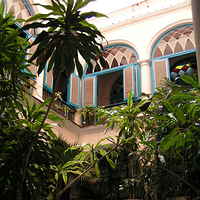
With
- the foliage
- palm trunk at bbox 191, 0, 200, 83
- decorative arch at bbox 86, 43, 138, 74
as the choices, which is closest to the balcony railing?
decorative arch at bbox 86, 43, 138, 74

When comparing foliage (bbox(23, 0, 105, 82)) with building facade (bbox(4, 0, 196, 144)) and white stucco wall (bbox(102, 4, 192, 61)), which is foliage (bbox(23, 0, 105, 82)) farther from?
white stucco wall (bbox(102, 4, 192, 61))

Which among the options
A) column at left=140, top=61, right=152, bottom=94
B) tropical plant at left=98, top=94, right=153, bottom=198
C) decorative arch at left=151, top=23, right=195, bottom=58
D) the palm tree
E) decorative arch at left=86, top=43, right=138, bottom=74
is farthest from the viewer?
decorative arch at left=86, top=43, right=138, bottom=74

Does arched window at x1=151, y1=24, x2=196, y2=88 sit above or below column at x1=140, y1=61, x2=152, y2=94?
above

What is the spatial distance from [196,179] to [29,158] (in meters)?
2.94

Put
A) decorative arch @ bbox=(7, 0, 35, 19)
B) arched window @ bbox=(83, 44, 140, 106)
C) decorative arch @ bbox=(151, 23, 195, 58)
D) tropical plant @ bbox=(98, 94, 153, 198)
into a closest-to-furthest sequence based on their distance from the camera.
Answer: tropical plant @ bbox=(98, 94, 153, 198) < decorative arch @ bbox=(7, 0, 35, 19) < decorative arch @ bbox=(151, 23, 195, 58) < arched window @ bbox=(83, 44, 140, 106)

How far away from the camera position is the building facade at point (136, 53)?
9352mm

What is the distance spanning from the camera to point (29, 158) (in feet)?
14.8

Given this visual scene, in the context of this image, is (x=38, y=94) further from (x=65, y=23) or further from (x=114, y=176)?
(x=65, y=23)

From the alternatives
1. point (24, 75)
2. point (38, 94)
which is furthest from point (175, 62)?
point (24, 75)

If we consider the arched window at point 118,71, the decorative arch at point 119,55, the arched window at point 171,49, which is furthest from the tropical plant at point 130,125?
the decorative arch at point 119,55

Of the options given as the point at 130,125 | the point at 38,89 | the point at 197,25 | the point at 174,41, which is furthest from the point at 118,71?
the point at 197,25

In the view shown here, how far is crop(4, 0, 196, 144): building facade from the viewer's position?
30.7 feet

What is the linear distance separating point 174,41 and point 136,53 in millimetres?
1099

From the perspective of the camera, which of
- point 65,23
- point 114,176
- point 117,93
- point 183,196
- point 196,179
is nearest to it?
point 65,23
